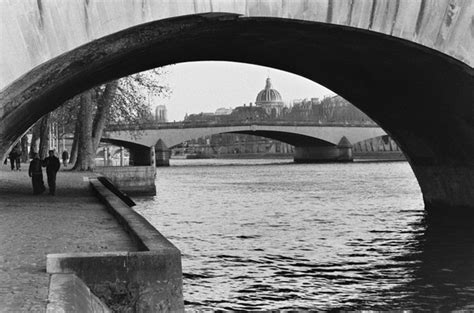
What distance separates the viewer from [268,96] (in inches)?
6806

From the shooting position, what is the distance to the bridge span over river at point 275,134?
220 feet

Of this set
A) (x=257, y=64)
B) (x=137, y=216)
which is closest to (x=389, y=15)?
(x=137, y=216)

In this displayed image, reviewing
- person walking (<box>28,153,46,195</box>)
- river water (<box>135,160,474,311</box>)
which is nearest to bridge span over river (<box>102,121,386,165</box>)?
river water (<box>135,160,474,311</box>)

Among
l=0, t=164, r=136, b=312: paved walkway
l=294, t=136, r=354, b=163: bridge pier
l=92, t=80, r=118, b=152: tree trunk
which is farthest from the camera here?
l=294, t=136, r=354, b=163: bridge pier

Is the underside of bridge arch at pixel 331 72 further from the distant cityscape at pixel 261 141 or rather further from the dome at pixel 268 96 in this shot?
the dome at pixel 268 96

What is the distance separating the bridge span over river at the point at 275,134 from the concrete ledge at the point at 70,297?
5479cm

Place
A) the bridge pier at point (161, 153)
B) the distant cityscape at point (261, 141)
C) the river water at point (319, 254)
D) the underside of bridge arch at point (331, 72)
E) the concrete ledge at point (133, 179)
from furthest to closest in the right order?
1. the distant cityscape at point (261, 141)
2. the bridge pier at point (161, 153)
3. the concrete ledge at point (133, 179)
4. the river water at point (319, 254)
5. the underside of bridge arch at point (331, 72)

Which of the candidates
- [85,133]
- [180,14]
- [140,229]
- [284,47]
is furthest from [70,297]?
[85,133]

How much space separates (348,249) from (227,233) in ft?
12.8

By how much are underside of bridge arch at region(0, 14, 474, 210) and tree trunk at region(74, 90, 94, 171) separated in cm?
1401

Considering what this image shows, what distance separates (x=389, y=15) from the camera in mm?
9219

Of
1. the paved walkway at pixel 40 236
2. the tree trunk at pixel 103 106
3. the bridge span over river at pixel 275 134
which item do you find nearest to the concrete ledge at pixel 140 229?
the paved walkway at pixel 40 236

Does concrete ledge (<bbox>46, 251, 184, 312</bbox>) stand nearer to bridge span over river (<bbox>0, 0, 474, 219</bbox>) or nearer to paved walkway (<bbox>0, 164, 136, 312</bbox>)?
paved walkway (<bbox>0, 164, 136, 312</bbox>)

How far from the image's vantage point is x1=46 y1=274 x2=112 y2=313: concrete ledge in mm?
5117
